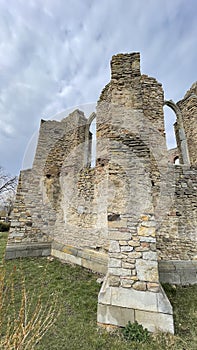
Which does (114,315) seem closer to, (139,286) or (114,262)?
(139,286)

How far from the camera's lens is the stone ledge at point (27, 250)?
19.2ft

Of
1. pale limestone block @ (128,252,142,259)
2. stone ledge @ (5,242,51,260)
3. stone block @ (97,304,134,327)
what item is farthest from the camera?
stone ledge @ (5,242,51,260)

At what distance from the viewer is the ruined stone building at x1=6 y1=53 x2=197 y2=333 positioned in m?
2.76

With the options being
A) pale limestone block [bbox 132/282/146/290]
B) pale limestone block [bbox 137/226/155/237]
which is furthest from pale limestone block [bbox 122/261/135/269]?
pale limestone block [bbox 137/226/155/237]

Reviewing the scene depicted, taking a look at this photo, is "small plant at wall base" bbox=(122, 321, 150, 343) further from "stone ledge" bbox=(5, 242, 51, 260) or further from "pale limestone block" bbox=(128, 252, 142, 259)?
"stone ledge" bbox=(5, 242, 51, 260)

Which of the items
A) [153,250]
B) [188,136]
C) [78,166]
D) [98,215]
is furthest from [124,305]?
[188,136]

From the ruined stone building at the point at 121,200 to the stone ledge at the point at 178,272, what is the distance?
0.02m

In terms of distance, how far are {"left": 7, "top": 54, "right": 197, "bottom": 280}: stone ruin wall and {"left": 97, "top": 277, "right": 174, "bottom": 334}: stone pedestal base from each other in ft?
3.75

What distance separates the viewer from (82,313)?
295cm

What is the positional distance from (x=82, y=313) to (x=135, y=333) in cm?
99

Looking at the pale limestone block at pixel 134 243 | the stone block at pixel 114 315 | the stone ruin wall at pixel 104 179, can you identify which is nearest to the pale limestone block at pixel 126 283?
the stone block at pixel 114 315

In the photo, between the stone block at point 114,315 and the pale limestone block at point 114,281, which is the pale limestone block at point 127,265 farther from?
the stone block at point 114,315

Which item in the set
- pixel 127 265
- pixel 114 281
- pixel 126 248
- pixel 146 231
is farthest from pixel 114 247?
pixel 146 231

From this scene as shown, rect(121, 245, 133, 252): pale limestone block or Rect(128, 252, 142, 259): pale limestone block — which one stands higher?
Rect(121, 245, 133, 252): pale limestone block
